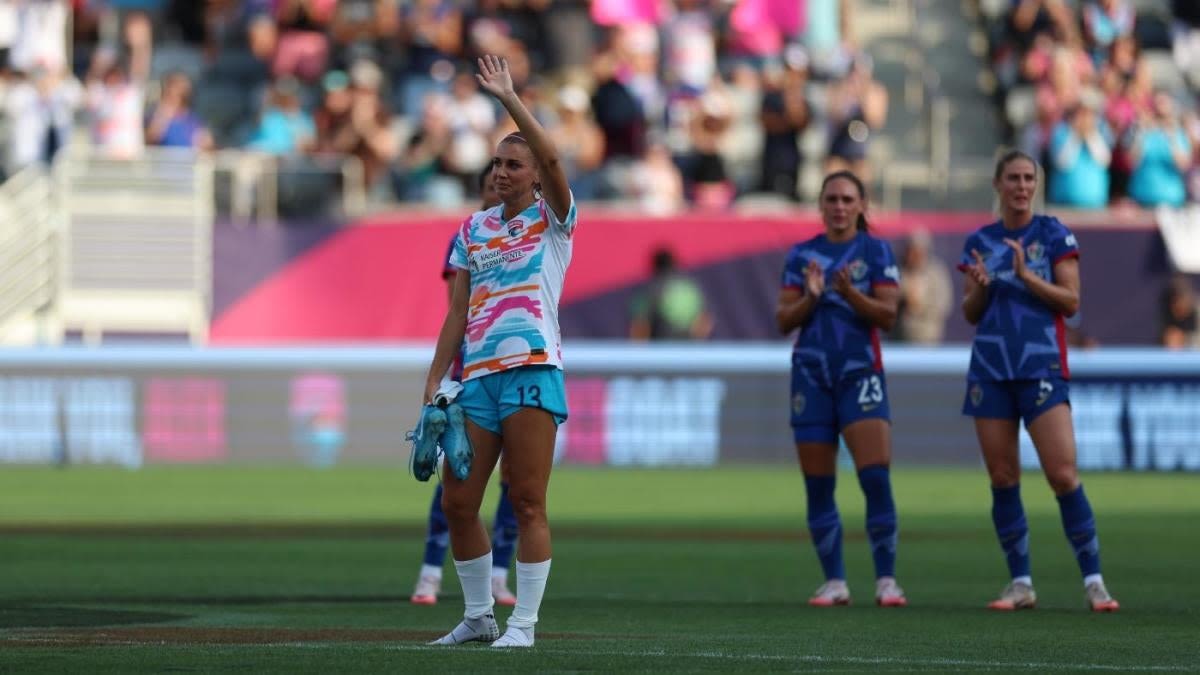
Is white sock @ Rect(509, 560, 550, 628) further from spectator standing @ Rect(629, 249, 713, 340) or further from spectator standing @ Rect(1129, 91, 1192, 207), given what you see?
spectator standing @ Rect(1129, 91, 1192, 207)

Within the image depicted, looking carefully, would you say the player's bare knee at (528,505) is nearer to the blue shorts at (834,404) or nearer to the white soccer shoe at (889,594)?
the white soccer shoe at (889,594)

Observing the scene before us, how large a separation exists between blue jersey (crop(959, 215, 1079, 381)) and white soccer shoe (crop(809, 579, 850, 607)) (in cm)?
139

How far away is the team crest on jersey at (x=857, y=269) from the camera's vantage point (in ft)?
44.9

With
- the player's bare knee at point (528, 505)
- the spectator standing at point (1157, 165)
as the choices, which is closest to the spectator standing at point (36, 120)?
the spectator standing at point (1157, 165)

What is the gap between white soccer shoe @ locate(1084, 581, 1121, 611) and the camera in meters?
12.7

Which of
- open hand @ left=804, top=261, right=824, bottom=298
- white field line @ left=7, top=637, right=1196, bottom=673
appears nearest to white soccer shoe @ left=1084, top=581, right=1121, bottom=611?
open hand @ left=804, top=261, right=824, bottom=298

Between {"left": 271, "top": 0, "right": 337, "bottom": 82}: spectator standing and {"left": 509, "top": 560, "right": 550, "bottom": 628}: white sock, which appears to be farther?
{"left": 271, "top": 0, "right": 337, "bottom": 82}: spectator standing

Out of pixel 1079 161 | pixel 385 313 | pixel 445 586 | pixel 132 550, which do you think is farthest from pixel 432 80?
pixel 445 586

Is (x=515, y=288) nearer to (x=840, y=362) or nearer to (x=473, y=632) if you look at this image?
(x=473, y=632)

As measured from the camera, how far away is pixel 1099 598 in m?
12.8

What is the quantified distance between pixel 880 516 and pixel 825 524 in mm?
315

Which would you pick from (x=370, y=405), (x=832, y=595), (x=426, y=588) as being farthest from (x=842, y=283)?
(x=370, y=405)

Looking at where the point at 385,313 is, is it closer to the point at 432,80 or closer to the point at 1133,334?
the point at 432,80

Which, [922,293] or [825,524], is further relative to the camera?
[922,293]
